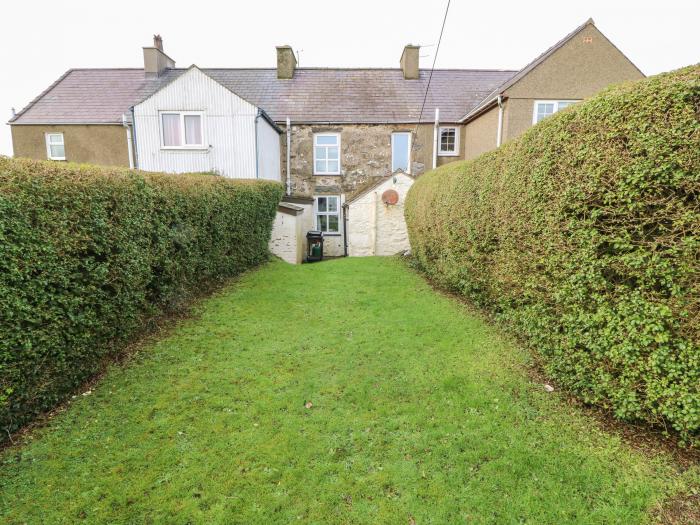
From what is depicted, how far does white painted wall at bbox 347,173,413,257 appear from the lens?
595 inches

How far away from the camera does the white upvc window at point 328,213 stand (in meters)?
18.7

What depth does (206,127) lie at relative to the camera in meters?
15.0

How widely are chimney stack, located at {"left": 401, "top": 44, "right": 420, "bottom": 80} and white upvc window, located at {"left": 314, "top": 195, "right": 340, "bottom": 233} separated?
8.17 m

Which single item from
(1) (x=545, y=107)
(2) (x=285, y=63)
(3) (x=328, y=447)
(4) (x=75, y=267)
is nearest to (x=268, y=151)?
(2) (x=285, y=63)

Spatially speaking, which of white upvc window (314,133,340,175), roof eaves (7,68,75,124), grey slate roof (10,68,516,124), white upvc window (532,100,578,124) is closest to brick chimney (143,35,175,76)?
grey slate roof (10,68,516,124)

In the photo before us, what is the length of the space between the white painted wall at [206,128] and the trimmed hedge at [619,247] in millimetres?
12404

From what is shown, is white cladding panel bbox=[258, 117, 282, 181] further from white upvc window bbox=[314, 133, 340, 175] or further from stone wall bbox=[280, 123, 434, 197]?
white upvc window bbox=[314, 133, 340, 175]

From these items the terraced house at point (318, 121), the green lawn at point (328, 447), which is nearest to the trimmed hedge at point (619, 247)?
the green lawn at point (328, 447)

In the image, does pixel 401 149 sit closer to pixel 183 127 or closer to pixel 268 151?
pixel 268 151

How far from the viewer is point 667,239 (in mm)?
2797

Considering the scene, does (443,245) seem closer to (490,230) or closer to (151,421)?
(490,230)

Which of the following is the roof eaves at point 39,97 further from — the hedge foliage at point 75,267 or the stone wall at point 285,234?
the hedge foliage at point 75,267

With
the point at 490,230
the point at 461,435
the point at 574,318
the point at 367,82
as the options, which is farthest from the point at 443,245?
the point at 367,82

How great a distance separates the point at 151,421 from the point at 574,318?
4.20 metres
